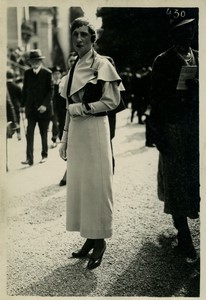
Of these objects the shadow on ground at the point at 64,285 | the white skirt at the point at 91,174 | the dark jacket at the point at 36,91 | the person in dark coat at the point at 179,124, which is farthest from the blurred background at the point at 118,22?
the shadow on ground at the point at 64,285

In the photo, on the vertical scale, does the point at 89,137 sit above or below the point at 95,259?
above

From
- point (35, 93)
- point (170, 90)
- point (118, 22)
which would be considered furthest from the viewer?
point (35, 93)

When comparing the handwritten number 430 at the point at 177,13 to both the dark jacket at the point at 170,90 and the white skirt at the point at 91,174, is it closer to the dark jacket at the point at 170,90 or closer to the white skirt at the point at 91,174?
the dark jacket at the point at 170,90

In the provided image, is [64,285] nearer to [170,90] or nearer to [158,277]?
[158,277]

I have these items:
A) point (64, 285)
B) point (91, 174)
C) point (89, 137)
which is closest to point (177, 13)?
point (89, 137)

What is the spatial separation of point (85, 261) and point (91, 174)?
0.61 m

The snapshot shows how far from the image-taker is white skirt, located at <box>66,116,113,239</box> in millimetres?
2400

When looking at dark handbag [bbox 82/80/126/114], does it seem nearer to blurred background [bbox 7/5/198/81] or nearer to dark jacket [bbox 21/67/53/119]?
blurred background [bbox 7/5/198/81]

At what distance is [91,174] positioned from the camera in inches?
94.5

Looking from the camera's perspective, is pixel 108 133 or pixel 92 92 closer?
pixel 92 92

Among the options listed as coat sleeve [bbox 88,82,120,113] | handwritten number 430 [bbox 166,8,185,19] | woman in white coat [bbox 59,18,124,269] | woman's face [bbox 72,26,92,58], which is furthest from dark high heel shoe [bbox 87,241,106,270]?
handwritten number 430 [bbox 166,8,185,19]

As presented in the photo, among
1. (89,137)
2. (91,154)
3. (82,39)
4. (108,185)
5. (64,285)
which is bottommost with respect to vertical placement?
(64,285)

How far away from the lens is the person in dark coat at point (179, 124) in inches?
103

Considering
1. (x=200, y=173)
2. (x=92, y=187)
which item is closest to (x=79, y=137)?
(x=92, y=187)
